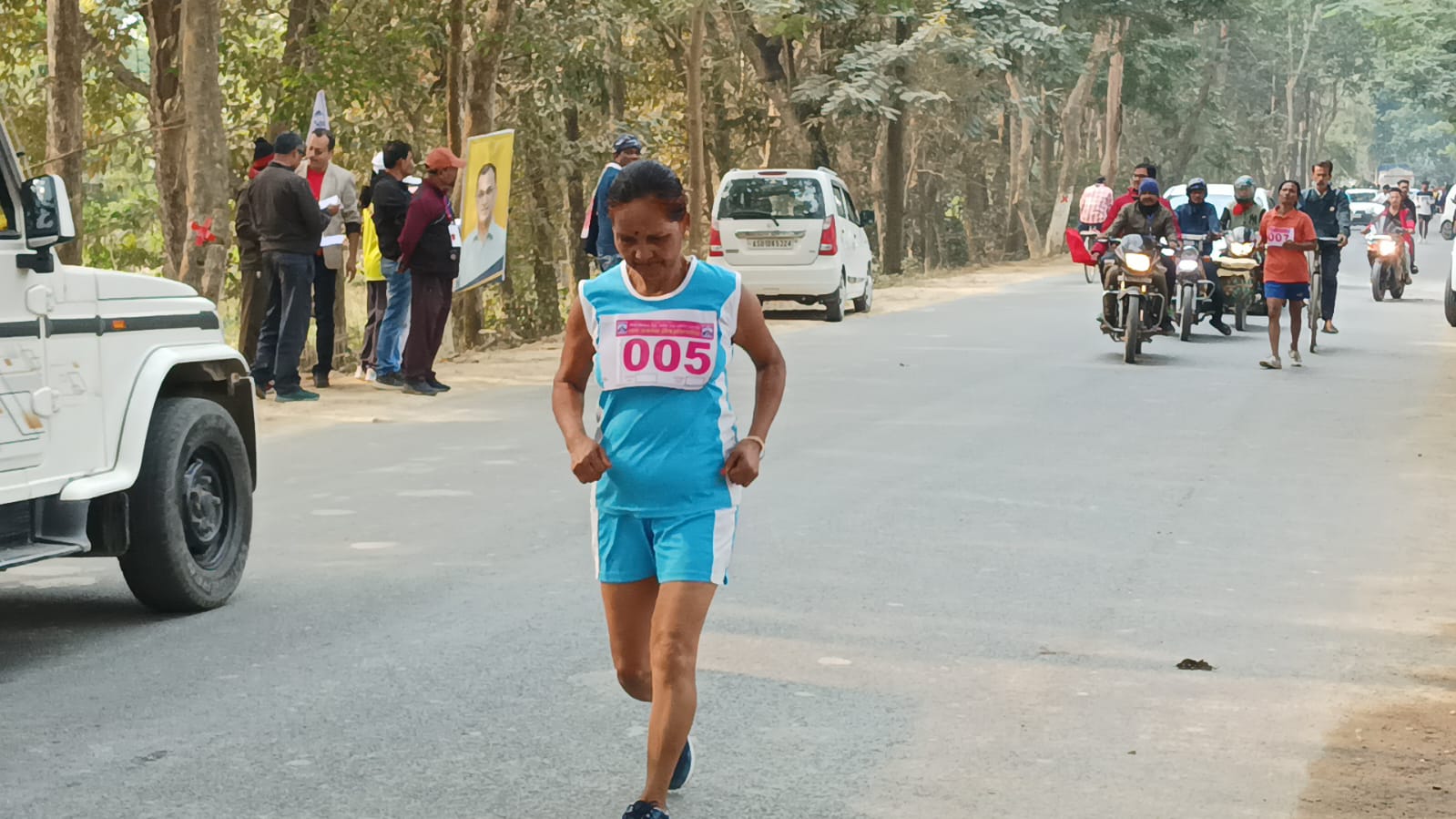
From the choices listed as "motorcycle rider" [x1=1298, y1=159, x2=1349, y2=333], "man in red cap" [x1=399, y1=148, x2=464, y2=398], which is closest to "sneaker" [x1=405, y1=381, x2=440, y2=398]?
"man in red cap" [x1=399, y1=148, x2=464, y2=398]

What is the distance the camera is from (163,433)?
7.33m

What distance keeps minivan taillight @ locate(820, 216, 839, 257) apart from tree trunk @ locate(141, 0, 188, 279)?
7595 millimetres

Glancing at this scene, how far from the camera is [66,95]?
21.4 meters

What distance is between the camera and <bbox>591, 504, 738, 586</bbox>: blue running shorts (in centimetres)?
457

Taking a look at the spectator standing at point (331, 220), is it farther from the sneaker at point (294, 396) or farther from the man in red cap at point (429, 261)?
the sneaker at point (294, 396)

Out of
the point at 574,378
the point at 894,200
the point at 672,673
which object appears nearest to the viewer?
the point at 672,673

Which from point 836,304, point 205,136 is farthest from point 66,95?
point 836,304

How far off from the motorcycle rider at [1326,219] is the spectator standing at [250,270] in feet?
38.7

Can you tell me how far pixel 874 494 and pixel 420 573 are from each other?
2.98 metres

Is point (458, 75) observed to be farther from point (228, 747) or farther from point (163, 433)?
point (228, 747)

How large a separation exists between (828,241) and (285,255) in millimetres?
10804

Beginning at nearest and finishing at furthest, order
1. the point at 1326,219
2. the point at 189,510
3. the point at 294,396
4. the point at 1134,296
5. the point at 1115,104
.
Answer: the point at 189,510
the point at 294,396
the point at 1134,296
the point at 1326,219
the point at 1115,104

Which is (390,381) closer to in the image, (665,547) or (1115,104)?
(665,547)

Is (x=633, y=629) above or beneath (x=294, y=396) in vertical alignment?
above
